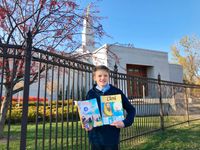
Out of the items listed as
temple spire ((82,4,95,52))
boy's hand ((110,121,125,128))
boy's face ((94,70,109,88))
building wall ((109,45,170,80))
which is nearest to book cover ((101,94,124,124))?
boy's hand ((110,121,125,128))

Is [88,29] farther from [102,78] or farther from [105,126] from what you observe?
[105,126]

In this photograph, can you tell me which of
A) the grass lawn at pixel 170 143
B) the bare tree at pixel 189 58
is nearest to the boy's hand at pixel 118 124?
the grass lawn at pixel 170 143

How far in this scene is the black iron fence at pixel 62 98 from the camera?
261 centimetres

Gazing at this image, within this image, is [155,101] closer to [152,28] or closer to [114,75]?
[114,75]

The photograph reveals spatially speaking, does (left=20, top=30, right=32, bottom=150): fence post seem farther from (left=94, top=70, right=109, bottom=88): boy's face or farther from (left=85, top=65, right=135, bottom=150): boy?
(left=94, top=70, right=109, bottom=88): boy's face

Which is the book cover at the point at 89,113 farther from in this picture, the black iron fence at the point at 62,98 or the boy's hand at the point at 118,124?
the black iron fence at the point at 62,98

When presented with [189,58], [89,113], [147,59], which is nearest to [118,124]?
[89,113]

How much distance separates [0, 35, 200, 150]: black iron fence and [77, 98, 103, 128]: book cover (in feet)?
1.75

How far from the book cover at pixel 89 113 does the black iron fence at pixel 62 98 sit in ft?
1.75

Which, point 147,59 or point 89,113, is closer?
point 89,113

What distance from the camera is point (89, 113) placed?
2.48 meters

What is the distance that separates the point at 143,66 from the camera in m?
18.6

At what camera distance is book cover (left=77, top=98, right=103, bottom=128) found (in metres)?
2.46

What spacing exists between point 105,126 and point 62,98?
0.95 meters
